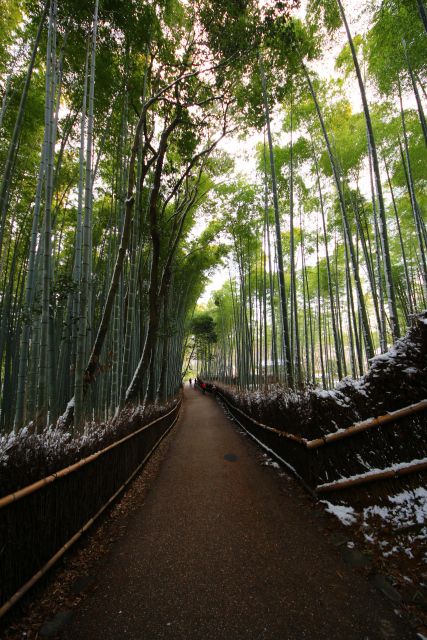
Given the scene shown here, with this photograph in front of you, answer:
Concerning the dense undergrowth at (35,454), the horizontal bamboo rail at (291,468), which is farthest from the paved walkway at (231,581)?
the dense undergrowth at (35,454)

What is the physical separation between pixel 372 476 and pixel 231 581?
4.19ft

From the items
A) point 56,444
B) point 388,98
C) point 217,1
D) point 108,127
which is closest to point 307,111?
point 388,98

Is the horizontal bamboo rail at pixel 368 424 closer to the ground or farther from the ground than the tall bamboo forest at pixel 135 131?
closer to the ground

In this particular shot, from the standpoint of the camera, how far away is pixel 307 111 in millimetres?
6145

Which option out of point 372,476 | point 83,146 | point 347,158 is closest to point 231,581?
point 372,476

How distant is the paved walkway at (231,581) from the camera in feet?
4.26

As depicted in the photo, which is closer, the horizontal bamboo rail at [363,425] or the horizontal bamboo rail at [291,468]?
the horizontal bamboo rail at [363,425]

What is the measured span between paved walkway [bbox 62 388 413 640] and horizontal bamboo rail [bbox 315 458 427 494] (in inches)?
11.8

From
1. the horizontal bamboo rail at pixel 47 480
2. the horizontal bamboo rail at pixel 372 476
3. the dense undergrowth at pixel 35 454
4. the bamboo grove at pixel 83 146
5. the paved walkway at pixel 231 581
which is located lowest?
the paved walkway at pixel 231 581

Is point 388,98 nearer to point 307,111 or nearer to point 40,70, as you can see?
point 307,111

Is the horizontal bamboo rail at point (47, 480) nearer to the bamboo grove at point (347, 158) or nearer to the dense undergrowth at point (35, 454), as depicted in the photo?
the dense undergrowth at point (35, 454)

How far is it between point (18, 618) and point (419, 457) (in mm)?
2551

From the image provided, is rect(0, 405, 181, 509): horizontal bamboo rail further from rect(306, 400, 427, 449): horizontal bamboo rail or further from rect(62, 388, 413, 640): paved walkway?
rect(306, 400, 427, 449): horizontal bamboo rail

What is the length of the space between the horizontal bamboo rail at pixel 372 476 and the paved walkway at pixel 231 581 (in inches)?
11.8
